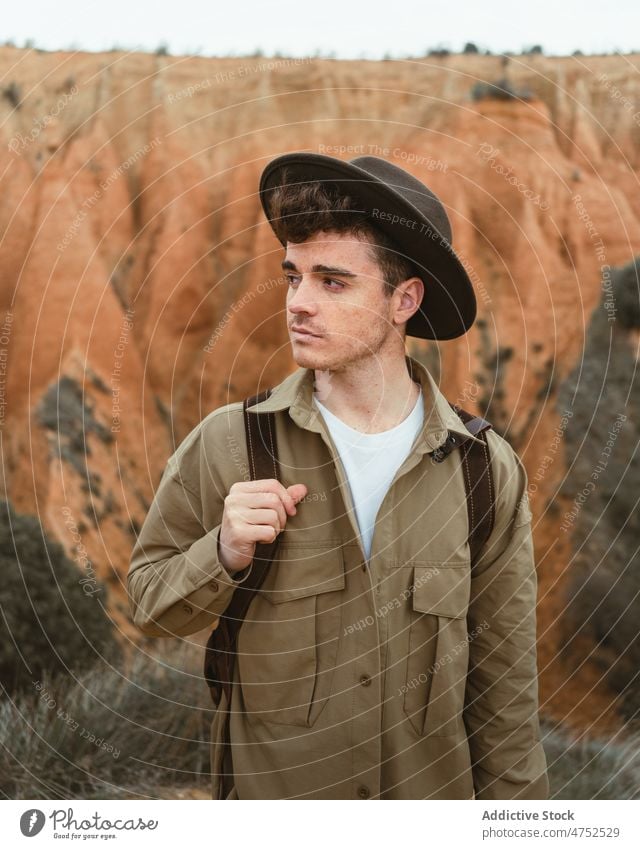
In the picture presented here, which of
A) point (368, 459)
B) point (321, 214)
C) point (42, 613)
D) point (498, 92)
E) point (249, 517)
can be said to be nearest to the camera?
point (249, 517)

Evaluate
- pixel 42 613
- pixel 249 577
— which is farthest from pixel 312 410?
pixel 42 613

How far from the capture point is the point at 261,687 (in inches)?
79.7

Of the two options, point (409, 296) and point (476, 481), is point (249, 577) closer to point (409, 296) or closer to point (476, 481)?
point (476, 481)

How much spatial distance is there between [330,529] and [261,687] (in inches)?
14.8

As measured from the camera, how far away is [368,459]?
2082 mm

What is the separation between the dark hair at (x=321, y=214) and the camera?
1.96 m

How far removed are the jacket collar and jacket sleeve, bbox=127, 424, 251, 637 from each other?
0.21 m

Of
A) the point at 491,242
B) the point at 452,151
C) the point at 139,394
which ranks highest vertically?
the point at 452,151

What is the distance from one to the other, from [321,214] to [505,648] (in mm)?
1056

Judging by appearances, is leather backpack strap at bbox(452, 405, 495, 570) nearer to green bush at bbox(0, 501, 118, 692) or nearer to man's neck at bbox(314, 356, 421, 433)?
man's neck at bbox(314, 356, 421, 433)

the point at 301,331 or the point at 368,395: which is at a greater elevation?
the point at 301,331

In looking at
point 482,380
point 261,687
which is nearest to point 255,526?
point 261,687

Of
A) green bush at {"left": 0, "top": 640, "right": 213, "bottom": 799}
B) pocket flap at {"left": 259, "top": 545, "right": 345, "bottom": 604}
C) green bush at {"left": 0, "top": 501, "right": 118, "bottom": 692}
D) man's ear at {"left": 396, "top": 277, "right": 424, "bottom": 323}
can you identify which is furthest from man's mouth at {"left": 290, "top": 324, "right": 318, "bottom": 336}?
green bush at {"left": 0, "top": 501, "right": 118, "bottom": 692}

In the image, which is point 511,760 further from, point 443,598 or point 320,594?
point 320,594
